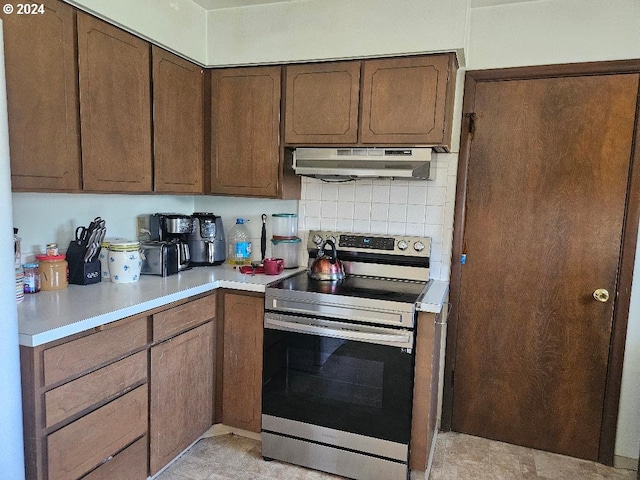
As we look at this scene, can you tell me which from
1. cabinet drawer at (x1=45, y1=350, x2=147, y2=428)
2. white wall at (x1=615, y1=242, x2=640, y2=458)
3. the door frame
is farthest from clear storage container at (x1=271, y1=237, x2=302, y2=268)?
white wall at (x1=615, y1=242, x2=640, y2=458)

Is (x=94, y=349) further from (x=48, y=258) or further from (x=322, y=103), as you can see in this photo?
(x=322, y=103)

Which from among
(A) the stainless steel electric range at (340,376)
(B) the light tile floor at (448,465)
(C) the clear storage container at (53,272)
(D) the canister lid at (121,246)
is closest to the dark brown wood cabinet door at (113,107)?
(D) the canister lid at (121,246)

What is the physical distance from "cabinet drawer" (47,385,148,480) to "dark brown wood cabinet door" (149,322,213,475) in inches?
3.4

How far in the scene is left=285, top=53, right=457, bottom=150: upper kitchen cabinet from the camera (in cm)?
217

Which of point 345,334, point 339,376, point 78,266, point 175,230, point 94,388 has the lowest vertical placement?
point 339,376

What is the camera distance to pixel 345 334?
6.70ft

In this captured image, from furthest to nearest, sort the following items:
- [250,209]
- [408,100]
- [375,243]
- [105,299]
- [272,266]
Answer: [250,209] < [375,243] < [272,266] < [408,100] < [105,299]

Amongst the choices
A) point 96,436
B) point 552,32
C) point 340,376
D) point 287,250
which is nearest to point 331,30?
point 552,32

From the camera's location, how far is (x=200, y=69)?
2.54 meters

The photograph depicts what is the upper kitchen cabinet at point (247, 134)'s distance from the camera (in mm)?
2469

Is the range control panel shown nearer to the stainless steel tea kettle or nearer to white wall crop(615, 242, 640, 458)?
the stainless steel tea kettle

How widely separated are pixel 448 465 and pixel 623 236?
58.0 inches

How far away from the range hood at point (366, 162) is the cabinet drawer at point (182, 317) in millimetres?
860

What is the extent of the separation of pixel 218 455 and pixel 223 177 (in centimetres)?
152
